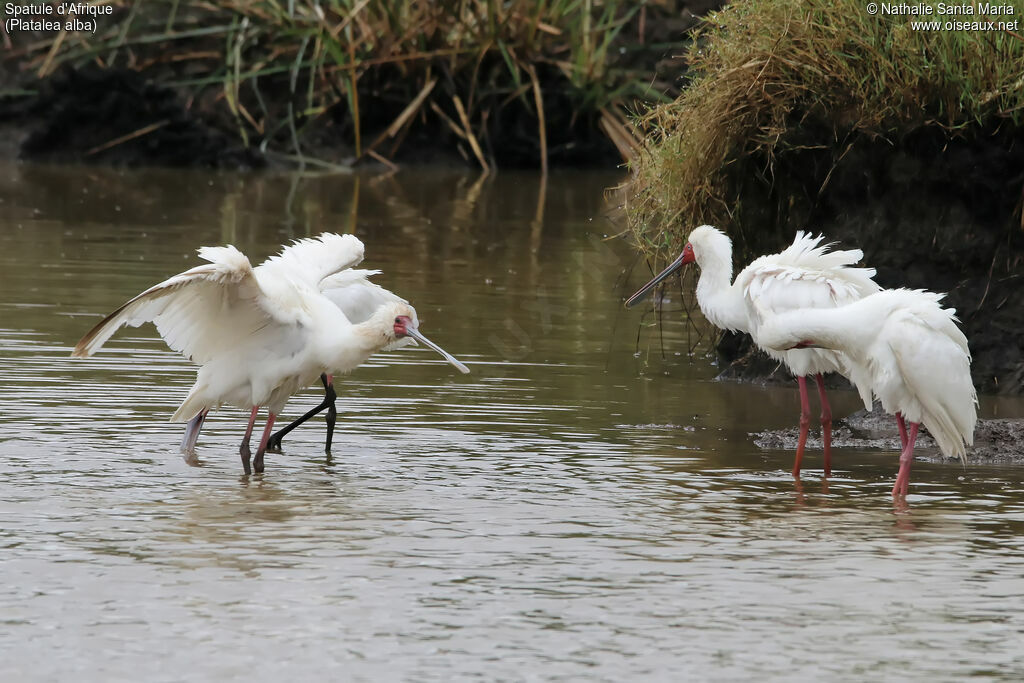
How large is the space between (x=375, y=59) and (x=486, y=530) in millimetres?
19229

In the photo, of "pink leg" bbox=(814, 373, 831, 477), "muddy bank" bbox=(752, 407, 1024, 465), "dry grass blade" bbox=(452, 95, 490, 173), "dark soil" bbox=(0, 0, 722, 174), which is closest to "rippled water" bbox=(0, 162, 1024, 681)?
"pink leg" bbox=(814, 373, 831, 477)

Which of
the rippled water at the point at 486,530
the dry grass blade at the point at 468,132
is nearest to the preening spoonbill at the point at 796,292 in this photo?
the rippled water at the point at 486,530

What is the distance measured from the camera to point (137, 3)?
27.4 metres

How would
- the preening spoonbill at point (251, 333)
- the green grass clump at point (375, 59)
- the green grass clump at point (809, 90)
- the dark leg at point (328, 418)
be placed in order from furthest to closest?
1. the green grass clump at point (375, 59)
2. the green grass clump at point (809, 90)
3. the dark leg at point (328, 418)
4. the preening spoonbill at point (251, 333)

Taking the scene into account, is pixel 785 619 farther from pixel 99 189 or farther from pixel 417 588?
pixel 99 189

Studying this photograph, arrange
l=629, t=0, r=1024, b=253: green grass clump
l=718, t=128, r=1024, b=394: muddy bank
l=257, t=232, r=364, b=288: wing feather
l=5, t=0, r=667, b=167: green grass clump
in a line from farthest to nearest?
1. l=5, t=0, r=667, b=167: green grass clump
2. l=718, t=128, r=1024, b=394: muddy bank
3. l=629, t=0, r=1024, b=253: green grass clump
4. l=257, t=232, r=364, b=288: wing feather

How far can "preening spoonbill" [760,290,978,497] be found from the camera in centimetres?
865

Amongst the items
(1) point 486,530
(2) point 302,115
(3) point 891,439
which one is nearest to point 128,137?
(2) point 302,115

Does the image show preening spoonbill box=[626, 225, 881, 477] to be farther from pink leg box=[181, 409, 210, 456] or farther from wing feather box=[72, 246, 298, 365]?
pink leg box=[181, 409, 210, 456]

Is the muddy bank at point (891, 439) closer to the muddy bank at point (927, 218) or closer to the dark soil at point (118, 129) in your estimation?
the muddy bank at point (927, 218)

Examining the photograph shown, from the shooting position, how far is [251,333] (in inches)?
352

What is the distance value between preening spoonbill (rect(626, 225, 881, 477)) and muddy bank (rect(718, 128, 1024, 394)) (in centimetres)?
173

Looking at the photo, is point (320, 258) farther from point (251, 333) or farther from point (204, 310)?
point (204, 310)

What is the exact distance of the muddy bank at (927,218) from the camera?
11.2 metres
